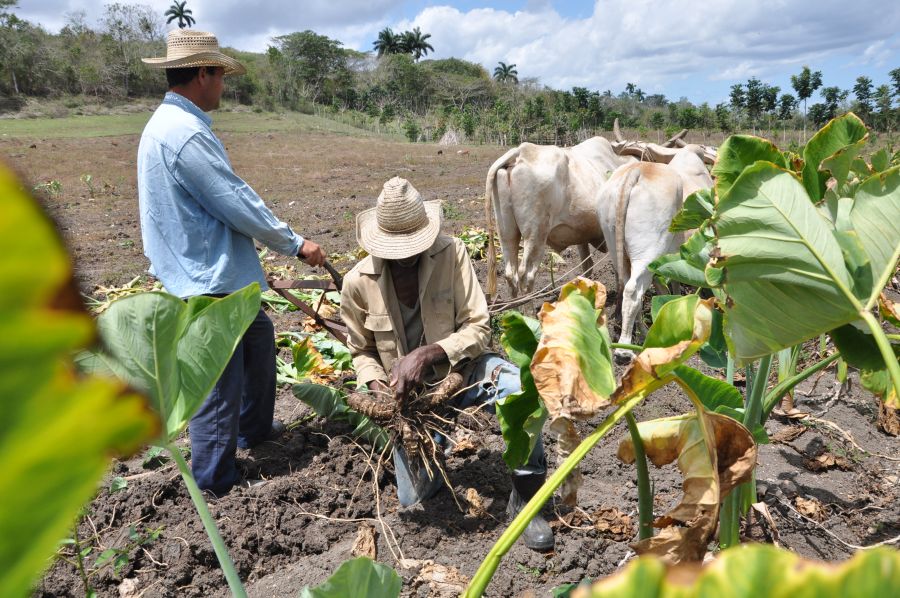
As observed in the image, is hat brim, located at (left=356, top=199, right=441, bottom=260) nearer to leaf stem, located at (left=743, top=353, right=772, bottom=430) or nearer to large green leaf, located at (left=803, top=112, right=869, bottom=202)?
leaf stem, located at (left=743, top=353, right=772, bottom=430)

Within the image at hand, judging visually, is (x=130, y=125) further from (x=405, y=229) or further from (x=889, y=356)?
(x=889, y=356)

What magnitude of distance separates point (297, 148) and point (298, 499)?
2174 centimetres

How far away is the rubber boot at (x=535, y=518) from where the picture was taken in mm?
2699

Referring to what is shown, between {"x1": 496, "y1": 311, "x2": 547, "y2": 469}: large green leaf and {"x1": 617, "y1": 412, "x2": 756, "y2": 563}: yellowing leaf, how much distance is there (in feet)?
0.83

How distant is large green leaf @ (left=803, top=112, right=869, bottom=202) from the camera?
4.93 ft

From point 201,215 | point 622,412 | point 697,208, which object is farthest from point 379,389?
point 622,412

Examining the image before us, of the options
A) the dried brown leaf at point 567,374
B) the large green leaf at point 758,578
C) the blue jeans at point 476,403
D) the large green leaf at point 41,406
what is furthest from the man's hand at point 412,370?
the large green leaf at point 41,406

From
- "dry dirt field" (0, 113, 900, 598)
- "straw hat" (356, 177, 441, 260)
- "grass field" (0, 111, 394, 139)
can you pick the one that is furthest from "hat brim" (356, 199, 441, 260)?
"grass field" (0, 111, 394, 139)

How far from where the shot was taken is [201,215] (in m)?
2.97

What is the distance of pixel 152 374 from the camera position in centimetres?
117

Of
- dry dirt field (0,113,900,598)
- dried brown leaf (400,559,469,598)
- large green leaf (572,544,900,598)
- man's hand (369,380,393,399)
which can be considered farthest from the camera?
man's hand (369,380,393,399)

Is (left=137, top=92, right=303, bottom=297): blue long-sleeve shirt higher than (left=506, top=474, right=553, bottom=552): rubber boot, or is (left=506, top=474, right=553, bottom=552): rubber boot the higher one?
(left=137, top=92, right=303, bottom=297): blue long-sleeve shirt

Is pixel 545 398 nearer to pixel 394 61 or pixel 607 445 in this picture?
pixel 607 445

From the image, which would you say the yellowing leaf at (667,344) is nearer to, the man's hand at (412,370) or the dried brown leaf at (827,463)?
the man's hand at (412,370)
